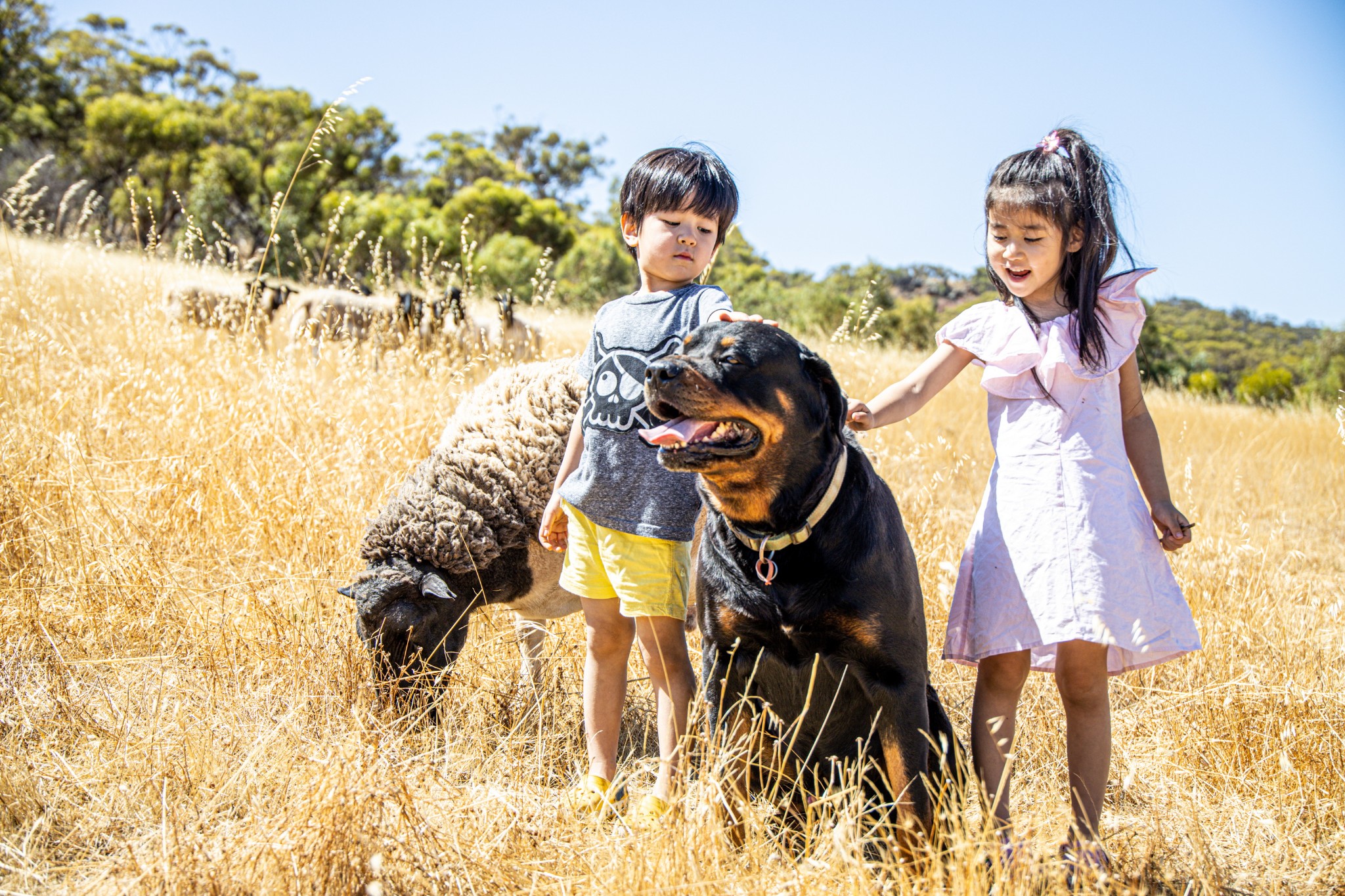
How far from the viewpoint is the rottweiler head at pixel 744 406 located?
7.03 ft

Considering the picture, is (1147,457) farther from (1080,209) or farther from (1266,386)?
(1266,386)

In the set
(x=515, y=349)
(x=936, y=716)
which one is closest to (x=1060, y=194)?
(x=936, y=716)

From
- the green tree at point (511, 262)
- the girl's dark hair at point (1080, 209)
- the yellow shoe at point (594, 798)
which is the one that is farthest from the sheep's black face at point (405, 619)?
the green tree at point (511, 262)

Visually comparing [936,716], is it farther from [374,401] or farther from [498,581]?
[374,401]

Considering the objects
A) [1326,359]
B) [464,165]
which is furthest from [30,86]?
[1326,359]

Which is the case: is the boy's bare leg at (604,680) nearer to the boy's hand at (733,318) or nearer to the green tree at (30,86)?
the boy's hand at (733,318)

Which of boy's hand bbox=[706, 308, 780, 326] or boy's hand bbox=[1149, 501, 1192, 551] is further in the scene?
boy's hand bbox=[1149, 501, 1192, 551]

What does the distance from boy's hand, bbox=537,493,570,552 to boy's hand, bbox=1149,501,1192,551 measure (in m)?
1.92

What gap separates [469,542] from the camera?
3389mm

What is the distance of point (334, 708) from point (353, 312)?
5856 millimetres

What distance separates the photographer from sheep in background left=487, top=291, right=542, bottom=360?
6.41 metres

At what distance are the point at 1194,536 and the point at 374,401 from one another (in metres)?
5.44

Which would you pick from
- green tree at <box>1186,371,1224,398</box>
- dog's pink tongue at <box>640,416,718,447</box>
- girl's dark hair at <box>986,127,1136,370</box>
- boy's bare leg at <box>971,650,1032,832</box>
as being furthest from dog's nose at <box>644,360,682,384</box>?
green tree at <box>1186,371,1224,398</box>

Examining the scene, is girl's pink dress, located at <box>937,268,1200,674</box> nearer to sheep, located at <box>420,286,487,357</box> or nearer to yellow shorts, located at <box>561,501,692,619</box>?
yellow shorts, located at <box>561,501,692,619</box>
